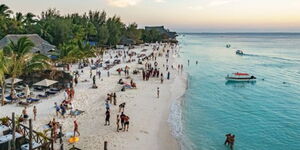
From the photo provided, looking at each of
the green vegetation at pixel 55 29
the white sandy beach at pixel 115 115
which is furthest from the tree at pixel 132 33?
the white sandy beach at pixel 115 115

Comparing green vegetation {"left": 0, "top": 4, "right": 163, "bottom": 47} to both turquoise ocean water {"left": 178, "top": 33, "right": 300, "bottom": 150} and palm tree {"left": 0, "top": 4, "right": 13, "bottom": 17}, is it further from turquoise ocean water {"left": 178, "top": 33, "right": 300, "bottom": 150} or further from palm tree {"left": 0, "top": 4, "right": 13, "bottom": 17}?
turquoise ocean water {"left": 178, "top": 33, "right": 300, "bottom": 150}

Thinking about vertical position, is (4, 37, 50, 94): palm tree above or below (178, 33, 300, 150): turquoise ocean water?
above

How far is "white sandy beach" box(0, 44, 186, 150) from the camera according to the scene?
1411 centimetres

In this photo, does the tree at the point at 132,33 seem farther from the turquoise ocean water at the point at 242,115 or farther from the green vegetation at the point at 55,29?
the turquoise ocean water at the point at 242,115

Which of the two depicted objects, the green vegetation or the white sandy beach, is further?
the green vegetation

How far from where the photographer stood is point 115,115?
59.4 ft

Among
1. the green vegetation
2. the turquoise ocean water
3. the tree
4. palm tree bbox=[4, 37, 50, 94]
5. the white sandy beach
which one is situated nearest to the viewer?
the white sandy beach

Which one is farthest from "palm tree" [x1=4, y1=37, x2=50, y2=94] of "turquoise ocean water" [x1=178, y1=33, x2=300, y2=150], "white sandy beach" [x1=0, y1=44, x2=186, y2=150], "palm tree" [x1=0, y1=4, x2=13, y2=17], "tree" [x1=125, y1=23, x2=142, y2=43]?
"tree" [x1=125, y1=23, x2=142, y2=43]

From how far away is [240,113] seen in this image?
2291 cm

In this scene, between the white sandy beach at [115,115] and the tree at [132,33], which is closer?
the white sandy beach at [115,115]

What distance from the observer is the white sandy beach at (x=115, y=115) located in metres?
14.1

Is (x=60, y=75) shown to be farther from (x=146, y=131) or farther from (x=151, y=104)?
(x=146, y=131)

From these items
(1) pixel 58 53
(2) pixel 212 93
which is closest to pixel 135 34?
(1) pixel 58 53

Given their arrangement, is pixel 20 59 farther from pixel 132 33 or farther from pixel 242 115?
pixel 132 33
